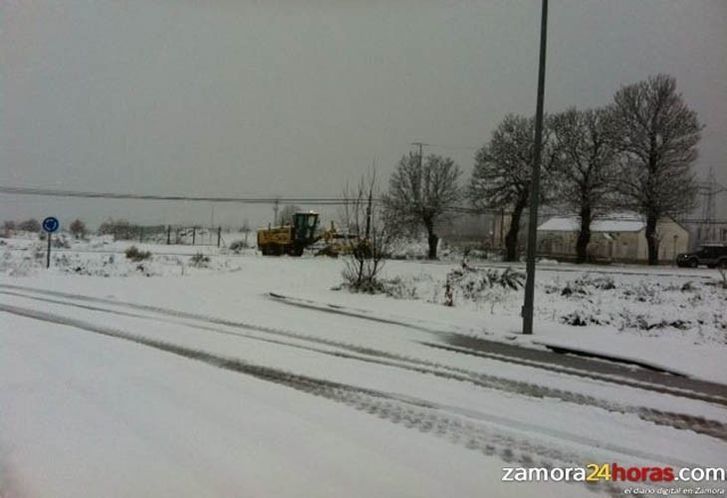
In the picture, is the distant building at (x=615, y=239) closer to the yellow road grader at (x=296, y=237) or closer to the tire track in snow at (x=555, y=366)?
the yellow road grader at (x=296, y=237)

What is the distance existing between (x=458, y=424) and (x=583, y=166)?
4900cm

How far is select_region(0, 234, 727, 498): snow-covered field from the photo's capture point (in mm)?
4902

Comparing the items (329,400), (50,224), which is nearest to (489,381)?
(329,400)

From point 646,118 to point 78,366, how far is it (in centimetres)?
4264

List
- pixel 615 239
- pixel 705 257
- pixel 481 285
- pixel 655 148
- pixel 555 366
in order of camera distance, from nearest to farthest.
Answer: pixel 555 366 → pixel 481 285 → pixel 655 148 → pixel 705 257 → pixel 615 239

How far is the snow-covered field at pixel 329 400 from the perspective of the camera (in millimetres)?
4902

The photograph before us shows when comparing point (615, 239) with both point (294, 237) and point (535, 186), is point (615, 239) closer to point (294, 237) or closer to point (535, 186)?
point (294, 237)

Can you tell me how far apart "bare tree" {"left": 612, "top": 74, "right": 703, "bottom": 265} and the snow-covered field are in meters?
28.7

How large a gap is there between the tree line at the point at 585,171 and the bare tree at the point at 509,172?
3.4 inches

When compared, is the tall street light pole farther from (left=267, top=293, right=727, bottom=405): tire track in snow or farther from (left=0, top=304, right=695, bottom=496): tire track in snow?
(left=0, top=304, right=695, bottom=496): tire track in snow

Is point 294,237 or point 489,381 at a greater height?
point 294,237

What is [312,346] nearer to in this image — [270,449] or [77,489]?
[270,449]

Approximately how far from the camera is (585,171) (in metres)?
51.3

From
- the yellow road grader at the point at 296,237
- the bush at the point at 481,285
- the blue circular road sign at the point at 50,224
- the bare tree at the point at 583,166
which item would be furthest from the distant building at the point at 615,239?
the blue circular road sign at the point at 50,224
